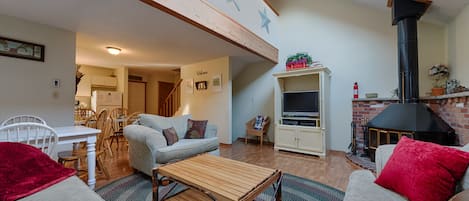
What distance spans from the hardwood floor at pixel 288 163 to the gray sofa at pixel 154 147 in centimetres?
37

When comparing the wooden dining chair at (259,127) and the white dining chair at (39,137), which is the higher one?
the white dining chair at (39,137)

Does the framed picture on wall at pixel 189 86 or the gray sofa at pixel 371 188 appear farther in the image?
the framed picture on wall at pixel 189 86

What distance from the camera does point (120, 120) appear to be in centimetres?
436

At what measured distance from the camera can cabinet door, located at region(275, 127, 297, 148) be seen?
382 cm

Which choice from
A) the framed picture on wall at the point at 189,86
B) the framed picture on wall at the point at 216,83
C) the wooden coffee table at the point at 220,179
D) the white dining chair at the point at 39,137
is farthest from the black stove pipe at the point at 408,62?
the framed picture on wall at the point at 189,86

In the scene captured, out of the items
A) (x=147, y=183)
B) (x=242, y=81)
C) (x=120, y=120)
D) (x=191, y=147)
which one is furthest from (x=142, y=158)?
(x=242, y=81)

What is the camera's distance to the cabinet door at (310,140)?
354 centimetres

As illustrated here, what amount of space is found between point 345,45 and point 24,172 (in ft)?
15.4

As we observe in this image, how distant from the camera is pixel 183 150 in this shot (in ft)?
8.25

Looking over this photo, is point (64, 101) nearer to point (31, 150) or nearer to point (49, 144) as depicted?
point (49, 144)

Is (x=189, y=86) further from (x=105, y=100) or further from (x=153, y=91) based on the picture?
(x=153, y=91)

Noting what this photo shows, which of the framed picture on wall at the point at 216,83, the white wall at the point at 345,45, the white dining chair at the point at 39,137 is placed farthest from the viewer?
the framed picture on wall at the point at 216,83

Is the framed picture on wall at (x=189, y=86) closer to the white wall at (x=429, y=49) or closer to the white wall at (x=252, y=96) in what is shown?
the white wall at (x=252, y=96)

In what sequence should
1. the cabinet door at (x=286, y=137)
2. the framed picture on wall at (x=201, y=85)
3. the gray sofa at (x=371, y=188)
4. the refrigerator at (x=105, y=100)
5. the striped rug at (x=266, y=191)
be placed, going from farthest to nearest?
the refrigerator at (x=105, y=100) < the framed picture on wall at (x=201, y=85) < the cabinet door at (x=286, y=137) < the striped rug at (x=266, y=191) < the gray sofa at (x=371, y=188)
